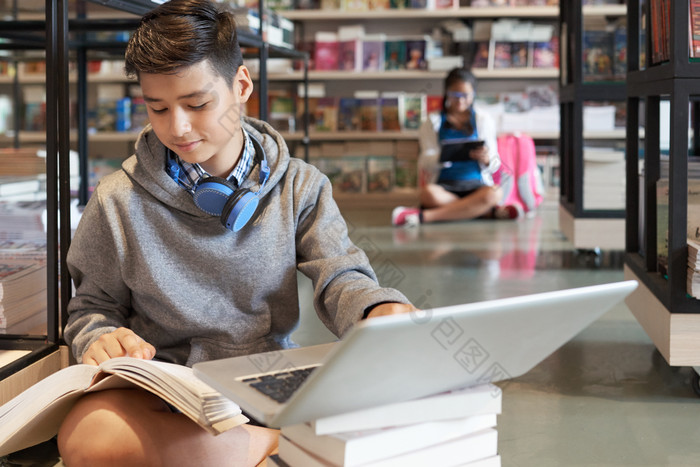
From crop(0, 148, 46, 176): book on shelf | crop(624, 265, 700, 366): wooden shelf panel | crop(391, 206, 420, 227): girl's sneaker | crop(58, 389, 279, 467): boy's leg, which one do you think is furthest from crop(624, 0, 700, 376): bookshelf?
crop(391, 206, 420, 227): girl's sneaker

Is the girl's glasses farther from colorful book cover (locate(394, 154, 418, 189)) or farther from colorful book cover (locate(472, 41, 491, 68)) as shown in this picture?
colorful book cover (locate(394, 154, 418, 189))

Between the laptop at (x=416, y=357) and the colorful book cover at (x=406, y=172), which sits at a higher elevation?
the colorful book cover at (x=406, y=172)

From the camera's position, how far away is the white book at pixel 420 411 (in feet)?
2.35

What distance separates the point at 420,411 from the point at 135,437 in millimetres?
360

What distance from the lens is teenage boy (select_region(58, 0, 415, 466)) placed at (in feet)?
3.37

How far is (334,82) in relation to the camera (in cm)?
500

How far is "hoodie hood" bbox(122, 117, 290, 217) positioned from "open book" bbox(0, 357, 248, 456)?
247mm

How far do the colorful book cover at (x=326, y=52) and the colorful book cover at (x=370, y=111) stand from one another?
26 centimetres

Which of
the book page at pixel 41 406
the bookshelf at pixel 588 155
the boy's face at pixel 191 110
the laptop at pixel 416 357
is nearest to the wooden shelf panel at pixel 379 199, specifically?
the bookshelf at pixel 588 155

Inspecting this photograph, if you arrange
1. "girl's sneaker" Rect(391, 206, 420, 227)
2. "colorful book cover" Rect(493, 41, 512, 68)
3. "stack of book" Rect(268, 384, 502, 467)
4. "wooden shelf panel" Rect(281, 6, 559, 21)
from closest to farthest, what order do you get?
1. "stack of book" Rect(268, 384, 502, 467)
2. "girl's sneaker" Rect(391, 206, 420, 227)
3. "wooden shelf panel" Rect(281, 6, 559, 21)
4. "colorful book cover" Rect(493, 41, 512, 68)

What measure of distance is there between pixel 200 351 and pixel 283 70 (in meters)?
3.40

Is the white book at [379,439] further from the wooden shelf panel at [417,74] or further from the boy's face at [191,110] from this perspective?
the wooden shelf panel at [417,74]

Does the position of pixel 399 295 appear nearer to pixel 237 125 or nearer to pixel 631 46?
pixel 237 125

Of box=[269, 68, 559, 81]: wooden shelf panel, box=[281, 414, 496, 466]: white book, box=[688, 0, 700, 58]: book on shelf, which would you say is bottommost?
box=[281, 414, 496, 466]: white book
